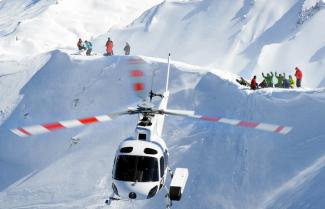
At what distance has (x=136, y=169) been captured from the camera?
52.1 ft

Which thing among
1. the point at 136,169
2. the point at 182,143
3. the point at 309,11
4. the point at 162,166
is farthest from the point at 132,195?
the point at 309,11

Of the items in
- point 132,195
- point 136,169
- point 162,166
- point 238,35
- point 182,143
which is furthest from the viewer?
point 238,35

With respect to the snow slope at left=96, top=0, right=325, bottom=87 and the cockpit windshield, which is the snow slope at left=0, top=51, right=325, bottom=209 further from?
the snow slope at left=96, top=0, right=325, bottom=87

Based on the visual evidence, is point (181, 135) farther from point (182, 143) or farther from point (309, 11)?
point (309, 11)

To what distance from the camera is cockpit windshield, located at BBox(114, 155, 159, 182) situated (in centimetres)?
1581

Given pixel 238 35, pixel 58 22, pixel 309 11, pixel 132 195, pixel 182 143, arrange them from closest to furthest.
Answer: pixel 132 195 → pixel 182 143 → pixel 309 11 → pixel 238 35 → pixel 58 22

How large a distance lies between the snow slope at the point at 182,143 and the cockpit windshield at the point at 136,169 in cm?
635

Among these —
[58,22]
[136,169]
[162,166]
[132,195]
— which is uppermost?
[58,22]

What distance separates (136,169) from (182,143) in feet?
32.0

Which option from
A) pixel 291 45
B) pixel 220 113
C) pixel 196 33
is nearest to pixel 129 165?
pixel 220 113

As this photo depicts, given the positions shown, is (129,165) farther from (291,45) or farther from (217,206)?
(291,45)

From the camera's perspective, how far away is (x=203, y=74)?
28.2 m

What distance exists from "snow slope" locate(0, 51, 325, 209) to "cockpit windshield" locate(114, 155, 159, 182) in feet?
20.8

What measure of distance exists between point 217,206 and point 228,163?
95.4 inches
